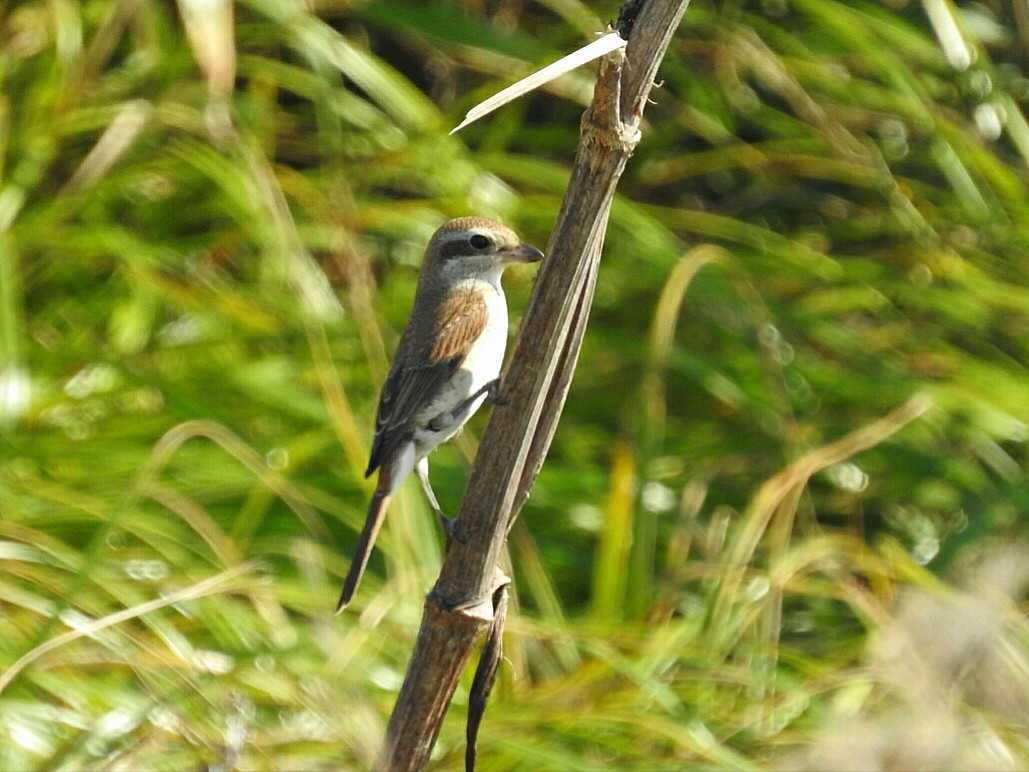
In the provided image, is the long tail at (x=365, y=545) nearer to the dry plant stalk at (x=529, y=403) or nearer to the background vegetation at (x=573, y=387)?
the background vegetation at (x=573, y=387)

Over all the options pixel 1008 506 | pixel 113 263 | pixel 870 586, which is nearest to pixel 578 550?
pixel 870 586

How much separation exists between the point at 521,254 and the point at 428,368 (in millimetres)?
275

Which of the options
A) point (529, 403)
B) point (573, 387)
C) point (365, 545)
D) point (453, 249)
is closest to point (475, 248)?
point (453, 249)

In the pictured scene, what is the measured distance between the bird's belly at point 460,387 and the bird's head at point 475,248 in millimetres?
134

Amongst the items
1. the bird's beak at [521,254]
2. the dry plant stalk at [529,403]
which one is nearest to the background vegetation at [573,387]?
the bird's beak at [521,254]

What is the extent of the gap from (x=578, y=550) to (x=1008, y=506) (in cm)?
103

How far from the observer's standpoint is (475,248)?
2.99m

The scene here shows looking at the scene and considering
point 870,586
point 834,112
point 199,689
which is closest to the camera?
point 199,689

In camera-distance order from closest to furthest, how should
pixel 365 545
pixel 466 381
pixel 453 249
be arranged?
pixel 365 545, pixel 466 381, pixel 453 249

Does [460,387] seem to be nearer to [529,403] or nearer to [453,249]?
[453,249]

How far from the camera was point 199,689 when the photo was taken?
2.90 m

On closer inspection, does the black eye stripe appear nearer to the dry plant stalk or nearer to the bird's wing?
the bird's wing

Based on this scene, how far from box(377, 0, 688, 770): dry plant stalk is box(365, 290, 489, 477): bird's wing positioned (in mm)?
1259

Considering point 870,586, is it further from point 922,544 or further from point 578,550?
point 578,550
